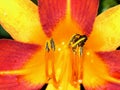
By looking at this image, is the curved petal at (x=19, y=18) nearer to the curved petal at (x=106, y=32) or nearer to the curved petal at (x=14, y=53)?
the curved petal at (x=14, y=53)

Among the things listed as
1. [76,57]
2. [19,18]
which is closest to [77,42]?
[76,57]

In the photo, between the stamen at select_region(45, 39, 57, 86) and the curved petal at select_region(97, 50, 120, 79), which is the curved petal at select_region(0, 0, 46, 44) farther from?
the curved petal at select_region(97, 50, 120, 79)

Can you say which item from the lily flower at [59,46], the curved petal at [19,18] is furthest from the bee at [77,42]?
the curved petal at [19,18]

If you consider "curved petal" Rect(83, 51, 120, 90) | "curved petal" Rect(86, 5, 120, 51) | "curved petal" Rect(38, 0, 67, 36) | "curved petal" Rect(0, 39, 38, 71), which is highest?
"curved petal" Rect(38, 0, 67, 36)

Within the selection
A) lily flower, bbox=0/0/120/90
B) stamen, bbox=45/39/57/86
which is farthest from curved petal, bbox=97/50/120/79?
stamen, bbox=45/39/57/86

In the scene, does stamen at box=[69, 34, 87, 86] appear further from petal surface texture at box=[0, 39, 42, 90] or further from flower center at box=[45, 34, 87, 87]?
petal surface texture at box=[0, 39, 42, 90]

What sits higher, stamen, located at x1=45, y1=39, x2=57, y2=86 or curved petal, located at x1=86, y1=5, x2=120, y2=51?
curved petal, located at x1=86, y1=5, x2=120, y2=51

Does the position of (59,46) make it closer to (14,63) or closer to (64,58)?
(64,58)

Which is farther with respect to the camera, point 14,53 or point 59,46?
point 59,46
